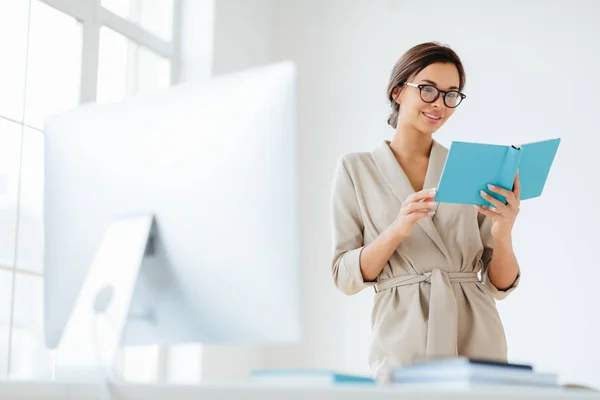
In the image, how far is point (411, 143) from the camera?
231 centimetres

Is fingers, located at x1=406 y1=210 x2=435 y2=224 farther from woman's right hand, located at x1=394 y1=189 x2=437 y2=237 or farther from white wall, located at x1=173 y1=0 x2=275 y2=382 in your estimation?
white wall, located at x1=173 y1=0 x2=275 y2=382

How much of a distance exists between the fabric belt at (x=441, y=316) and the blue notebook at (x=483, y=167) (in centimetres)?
22

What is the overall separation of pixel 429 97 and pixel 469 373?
3.78 ft

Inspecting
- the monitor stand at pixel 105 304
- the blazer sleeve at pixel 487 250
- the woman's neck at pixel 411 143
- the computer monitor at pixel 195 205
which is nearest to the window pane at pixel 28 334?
the woman's neck at pixel 411 143

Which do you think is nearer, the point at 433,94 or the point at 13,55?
the point at 433,94

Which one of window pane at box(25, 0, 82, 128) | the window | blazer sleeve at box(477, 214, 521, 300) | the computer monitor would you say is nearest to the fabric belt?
blazer sleeve at box(477, 214, 521, 300)

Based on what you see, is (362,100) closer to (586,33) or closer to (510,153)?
(586,33)

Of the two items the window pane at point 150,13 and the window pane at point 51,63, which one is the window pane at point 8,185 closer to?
the window pane at point 51,63

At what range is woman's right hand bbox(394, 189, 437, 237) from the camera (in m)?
1.99

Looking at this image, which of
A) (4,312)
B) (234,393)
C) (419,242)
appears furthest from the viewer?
(4,312)

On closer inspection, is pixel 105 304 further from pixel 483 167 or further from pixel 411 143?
pixel 411 143

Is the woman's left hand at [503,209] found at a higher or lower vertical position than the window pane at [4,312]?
higher

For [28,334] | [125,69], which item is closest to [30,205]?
[28,334]

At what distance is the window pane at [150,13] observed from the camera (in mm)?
4289
